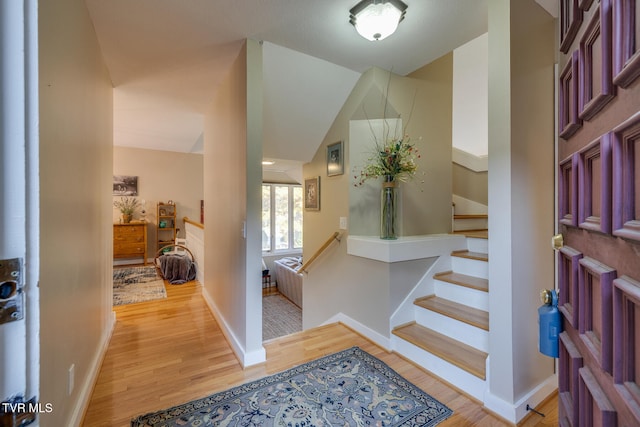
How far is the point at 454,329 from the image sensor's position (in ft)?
6.99

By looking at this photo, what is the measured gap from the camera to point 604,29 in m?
0.56

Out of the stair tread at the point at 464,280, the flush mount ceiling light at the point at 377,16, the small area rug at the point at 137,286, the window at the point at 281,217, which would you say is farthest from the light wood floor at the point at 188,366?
the window at the point at 281,217

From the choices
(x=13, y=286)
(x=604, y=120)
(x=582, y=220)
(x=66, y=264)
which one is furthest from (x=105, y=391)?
(x=604, y=120)

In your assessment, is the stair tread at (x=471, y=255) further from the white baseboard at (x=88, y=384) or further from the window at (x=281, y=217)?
the window at (x=281, y=217)

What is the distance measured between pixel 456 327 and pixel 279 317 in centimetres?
361

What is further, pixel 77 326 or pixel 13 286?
pixel 77 326

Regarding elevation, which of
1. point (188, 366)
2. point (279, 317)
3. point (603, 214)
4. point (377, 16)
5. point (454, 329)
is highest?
point (377, 16)

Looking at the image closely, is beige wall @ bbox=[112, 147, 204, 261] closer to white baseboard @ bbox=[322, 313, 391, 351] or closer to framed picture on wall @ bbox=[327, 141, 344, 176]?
Answer: framed picture on wall @ bbox=[327, 141, 344, 176]

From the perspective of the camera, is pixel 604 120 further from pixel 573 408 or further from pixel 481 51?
pixel 481 51

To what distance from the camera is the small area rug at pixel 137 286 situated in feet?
11.8

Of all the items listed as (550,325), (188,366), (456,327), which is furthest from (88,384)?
(456,327)

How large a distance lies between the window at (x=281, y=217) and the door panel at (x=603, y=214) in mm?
6788

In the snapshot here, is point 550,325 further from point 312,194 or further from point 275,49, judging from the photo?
point 312,194

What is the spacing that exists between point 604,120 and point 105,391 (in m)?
2.73
